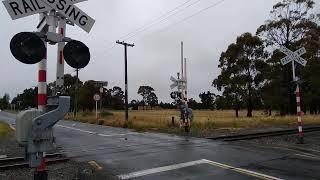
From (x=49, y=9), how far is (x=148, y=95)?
165948 millimetres

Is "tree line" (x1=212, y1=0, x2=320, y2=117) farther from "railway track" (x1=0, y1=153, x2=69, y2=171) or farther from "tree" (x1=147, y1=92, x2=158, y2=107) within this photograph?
"tree" (x1=147, y1=92, x2=158, y2=107)

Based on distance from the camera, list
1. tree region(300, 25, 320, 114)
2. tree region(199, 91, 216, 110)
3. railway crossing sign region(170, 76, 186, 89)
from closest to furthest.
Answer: railway crossing sign region(170, 76, 186, 89), tree region(300, 25, 320, 114), tree region(199, 91, 216, 110)

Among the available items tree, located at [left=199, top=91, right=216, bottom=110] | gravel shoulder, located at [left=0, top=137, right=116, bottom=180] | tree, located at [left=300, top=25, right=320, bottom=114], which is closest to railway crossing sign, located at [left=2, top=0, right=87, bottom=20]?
gravel shoulder, located at [left=0, top=137, right=116, bottom=180]

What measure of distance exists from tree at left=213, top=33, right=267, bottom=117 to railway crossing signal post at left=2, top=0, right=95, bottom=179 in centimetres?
5183

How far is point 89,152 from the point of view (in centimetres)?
1462

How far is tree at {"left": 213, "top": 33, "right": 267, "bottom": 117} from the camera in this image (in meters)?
56.6

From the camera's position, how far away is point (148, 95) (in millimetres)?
171750

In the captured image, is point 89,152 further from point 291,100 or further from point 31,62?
point 291,100

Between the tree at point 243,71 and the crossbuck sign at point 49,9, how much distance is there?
5179 centimetres

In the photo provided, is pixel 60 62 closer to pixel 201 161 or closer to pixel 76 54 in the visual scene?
pixel 76 54

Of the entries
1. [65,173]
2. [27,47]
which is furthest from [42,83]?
[65,173]

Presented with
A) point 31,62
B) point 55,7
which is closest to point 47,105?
point 31,62

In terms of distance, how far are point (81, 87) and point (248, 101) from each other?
3524 cm

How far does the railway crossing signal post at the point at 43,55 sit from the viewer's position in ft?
18.3
